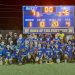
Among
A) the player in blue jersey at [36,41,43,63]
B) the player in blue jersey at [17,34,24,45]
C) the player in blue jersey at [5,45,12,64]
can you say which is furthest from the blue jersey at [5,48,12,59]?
the player in blue jersey at [36,41,43,63]

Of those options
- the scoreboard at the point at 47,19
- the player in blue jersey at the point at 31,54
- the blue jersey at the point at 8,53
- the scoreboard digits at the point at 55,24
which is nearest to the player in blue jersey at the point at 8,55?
the blue jersey at the point at 8,53

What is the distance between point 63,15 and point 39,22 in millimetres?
1005

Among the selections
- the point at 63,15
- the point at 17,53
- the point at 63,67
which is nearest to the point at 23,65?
the point at 17,53

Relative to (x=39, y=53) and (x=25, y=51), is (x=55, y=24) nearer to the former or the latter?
(x=39, y=53)

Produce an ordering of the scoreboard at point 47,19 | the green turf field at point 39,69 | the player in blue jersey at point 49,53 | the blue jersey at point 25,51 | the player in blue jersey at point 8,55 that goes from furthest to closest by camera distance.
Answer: the scoreboard at point 47,19 < the player in blue jersey at point 49,53 < the blue jersey at point 25,51 < the player in blue jersey at point 8,55 < the green turf field at point 39,69

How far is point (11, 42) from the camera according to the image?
14.3m

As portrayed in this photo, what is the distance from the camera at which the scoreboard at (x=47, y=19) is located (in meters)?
15.5

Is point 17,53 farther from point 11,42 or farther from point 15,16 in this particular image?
point 15,16

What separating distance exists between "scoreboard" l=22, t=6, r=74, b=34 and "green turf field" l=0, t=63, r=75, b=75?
2.12 metres

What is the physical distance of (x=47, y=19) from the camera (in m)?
15.5

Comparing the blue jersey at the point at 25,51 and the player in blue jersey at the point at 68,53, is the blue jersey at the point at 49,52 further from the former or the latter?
the blue jersey at the point at 25,51

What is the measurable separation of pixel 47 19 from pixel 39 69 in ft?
10.3

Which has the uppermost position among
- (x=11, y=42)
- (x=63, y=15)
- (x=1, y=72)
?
(x=63, y=15)

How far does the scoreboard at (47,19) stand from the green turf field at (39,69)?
212 centimetres
